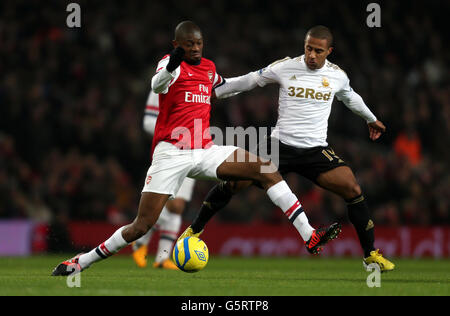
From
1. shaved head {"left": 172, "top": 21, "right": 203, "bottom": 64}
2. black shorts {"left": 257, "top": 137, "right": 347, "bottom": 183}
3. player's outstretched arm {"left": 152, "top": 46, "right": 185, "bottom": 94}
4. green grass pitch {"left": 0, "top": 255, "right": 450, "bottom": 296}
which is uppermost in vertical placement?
shaved head {"left": 172, "top": 21, "right": 203, "bottom": 64}

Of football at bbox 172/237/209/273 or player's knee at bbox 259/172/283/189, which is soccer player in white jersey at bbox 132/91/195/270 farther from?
player's knee at bbox 259/172/283/189

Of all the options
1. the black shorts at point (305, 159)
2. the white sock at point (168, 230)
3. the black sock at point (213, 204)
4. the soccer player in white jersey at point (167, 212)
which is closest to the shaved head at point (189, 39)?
the black shorts at point (305, 159)

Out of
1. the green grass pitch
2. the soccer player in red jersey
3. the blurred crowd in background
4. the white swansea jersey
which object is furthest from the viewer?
the blurred crowd in background

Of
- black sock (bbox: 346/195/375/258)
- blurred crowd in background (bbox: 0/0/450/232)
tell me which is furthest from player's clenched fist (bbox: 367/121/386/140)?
blurred crowd in background (bbox: 0/0/450/232)

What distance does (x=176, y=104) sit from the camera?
24.8 ft

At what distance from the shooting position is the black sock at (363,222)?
8094 millimetres

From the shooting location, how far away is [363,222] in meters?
8.13

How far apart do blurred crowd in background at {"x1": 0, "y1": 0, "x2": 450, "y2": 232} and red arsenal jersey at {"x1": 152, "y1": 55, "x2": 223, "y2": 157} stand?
714 cm

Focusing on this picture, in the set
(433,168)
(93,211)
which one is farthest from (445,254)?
(93,211)

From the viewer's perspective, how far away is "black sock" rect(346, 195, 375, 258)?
809 cm

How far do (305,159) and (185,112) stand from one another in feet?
4.46

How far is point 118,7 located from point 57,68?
9.29 feet

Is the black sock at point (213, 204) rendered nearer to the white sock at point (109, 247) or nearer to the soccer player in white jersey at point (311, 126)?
the soccer player in white jersey at point (311, 126)

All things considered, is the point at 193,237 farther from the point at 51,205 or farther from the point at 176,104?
the point at 51,205
